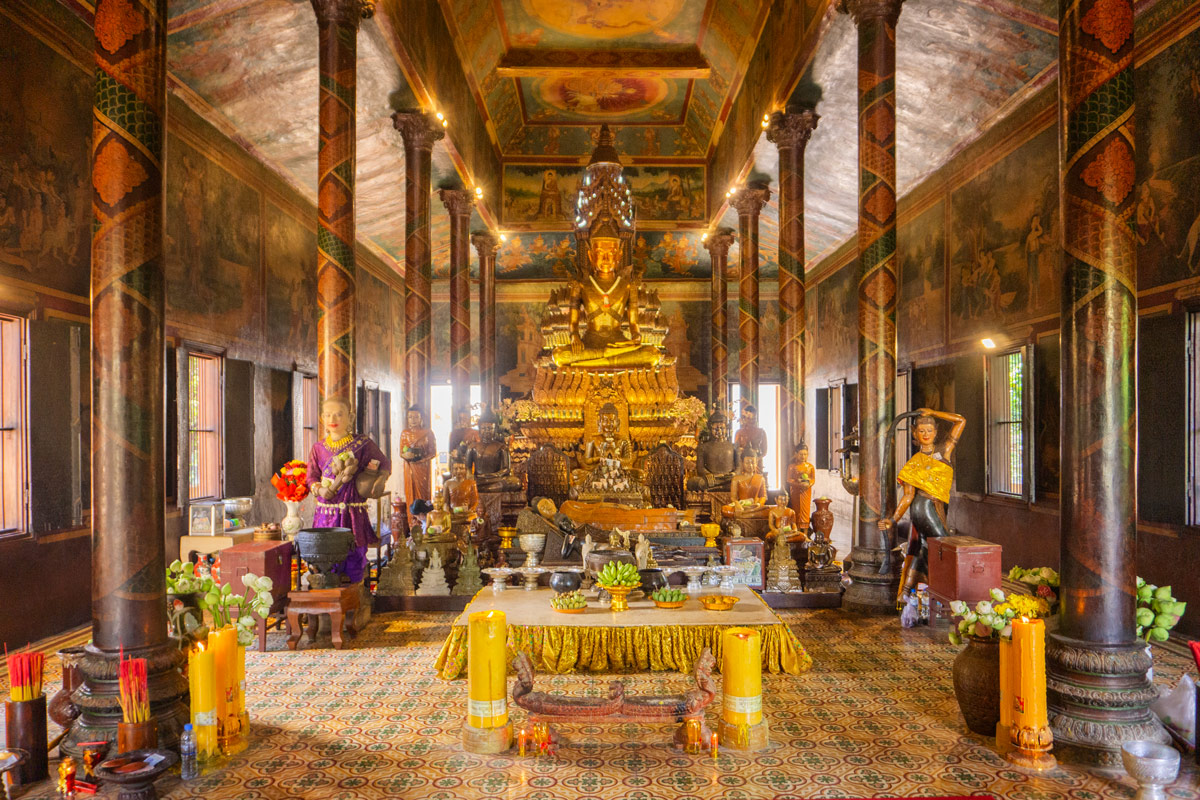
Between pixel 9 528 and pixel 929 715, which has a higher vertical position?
pixel 9 528

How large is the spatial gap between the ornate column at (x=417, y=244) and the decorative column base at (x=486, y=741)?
24.5 feet

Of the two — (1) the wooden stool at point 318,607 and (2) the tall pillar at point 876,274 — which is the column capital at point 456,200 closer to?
(2) the tall pillar at point 876,274

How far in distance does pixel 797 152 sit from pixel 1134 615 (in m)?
8.66

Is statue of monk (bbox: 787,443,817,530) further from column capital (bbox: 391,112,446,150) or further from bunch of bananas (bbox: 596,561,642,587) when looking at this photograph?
column capital (bbox: 391,112,446,150)

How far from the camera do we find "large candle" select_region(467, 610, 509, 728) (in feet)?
12.9

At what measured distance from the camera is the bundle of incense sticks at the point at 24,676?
3.48 m

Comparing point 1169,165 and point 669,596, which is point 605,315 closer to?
point 1169,165

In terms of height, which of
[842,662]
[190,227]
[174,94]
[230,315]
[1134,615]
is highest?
[174,94]

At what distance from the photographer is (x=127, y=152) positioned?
3855mm

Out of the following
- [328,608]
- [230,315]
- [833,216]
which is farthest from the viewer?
[833,216]

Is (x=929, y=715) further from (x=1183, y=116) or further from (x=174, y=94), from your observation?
(x=174, y=94)

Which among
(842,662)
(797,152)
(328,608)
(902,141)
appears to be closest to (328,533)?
(328,608)

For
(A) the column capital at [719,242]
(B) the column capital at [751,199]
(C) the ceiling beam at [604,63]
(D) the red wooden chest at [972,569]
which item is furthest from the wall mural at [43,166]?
(A) the column capital at [719,242]

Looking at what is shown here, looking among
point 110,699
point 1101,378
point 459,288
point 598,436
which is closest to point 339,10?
point 598,436
